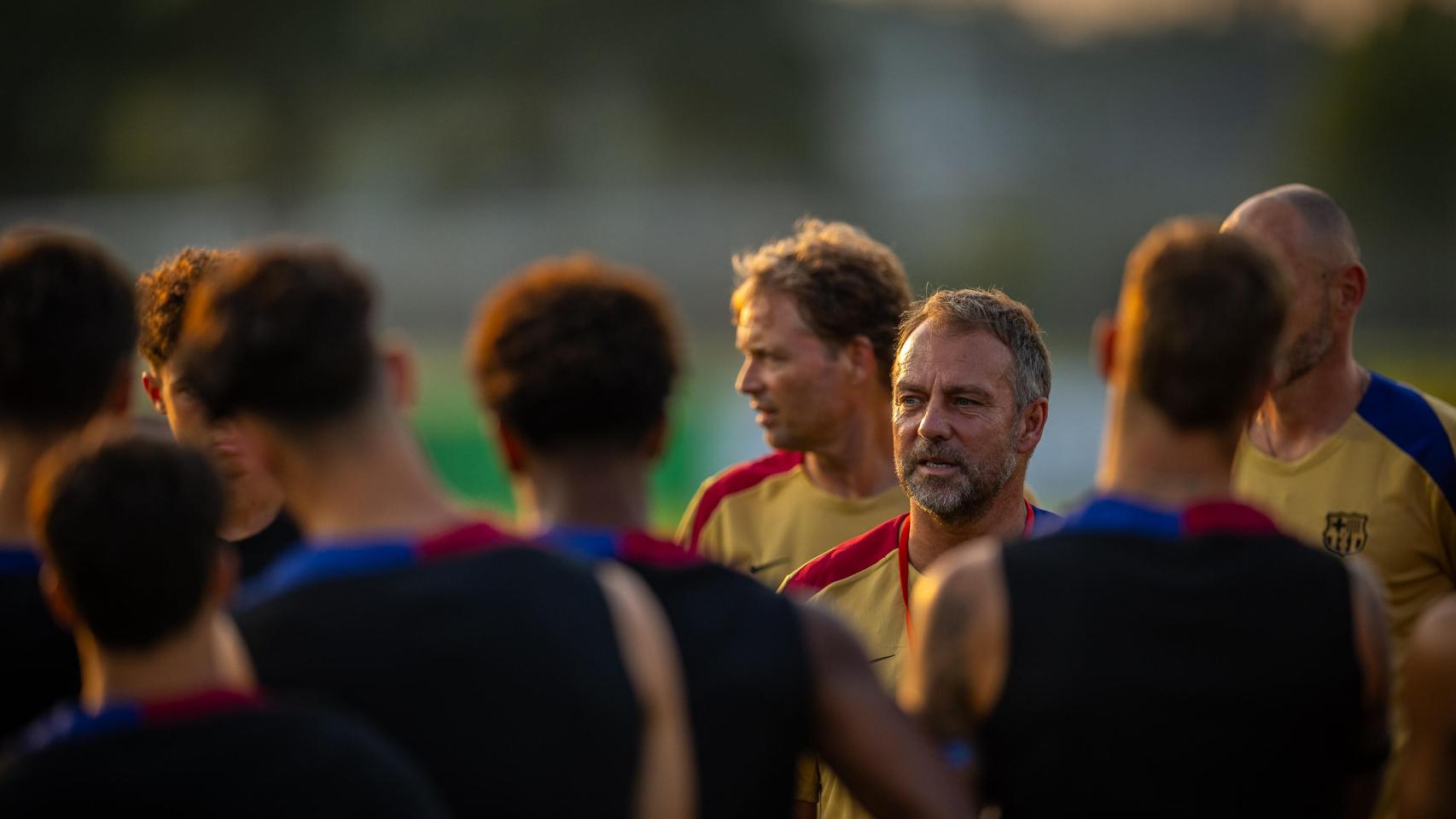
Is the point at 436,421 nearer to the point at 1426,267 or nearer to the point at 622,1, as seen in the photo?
the point at 1426,267

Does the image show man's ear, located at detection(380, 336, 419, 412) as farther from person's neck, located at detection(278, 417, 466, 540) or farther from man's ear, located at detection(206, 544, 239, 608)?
man's ear, located at detection(206, 544, 239, 608)

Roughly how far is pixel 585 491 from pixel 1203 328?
3.80ft

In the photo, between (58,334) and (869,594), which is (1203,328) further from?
(58,334)

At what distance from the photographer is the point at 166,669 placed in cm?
260

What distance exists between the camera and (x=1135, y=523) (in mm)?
3082

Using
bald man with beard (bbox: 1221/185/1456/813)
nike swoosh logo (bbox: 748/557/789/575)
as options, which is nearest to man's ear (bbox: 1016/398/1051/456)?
bald man with beard (bbox: 1221/185/1456/813)

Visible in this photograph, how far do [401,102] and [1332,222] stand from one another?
5295 cm

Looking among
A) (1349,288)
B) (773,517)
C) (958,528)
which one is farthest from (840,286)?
(1349,288)

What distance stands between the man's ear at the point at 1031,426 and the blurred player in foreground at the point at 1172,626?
6.39ft

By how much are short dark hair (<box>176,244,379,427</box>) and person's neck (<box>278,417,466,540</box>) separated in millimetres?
57

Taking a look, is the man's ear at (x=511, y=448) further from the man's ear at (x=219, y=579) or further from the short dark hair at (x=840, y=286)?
the short dark hair at (x=840, y=286)

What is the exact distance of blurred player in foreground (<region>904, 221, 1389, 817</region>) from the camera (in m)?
2.98

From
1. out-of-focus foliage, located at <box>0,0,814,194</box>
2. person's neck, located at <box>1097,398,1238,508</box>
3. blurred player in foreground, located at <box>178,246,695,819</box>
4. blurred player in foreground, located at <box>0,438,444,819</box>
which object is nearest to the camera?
blurred player in foreground, located at <box>0,438,444,819</box>

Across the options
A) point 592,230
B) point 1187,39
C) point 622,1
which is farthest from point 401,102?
point 1187,39
